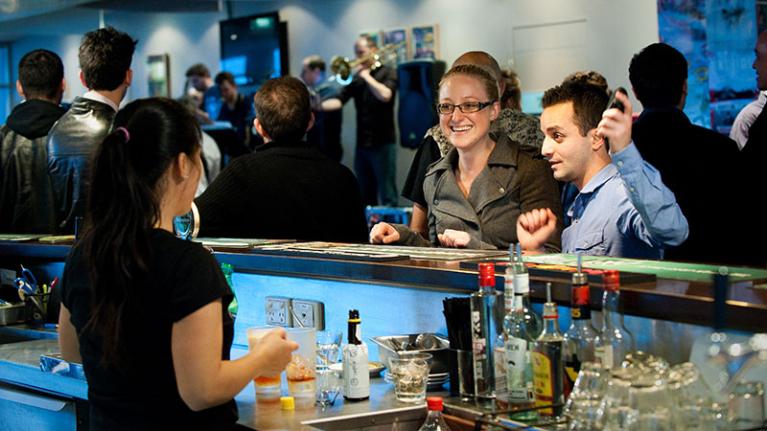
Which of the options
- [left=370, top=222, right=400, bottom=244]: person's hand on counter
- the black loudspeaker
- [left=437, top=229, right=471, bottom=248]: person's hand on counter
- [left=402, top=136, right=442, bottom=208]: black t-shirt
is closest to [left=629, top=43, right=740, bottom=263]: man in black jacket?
[left=402, top=136, right=442, bottom=208]: black t-shirt

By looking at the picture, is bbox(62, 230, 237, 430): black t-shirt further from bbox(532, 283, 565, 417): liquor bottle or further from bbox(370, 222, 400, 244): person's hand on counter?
bbox(370, 222, 400, 244): person's hand on counter

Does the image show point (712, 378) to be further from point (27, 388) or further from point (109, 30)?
point (109, 30)

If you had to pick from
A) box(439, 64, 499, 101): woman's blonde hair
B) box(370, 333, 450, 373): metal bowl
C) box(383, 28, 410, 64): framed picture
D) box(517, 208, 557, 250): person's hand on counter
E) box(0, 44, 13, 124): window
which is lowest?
box(370, 333, 450, 373): metal bowl

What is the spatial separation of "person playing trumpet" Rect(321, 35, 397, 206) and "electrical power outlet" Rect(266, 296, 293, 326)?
7165mm

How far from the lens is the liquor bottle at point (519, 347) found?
2.51 meters

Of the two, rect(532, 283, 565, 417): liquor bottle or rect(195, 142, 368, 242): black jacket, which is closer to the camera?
rect(532, 283, 565, 417): liquor bottle

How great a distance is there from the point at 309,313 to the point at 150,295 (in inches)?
47.6

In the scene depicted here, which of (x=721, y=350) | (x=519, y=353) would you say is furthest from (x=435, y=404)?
(x=721, y=350)

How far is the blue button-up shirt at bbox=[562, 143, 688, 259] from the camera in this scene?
9.30 feet

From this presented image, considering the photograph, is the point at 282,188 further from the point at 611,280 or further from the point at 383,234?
the point at 611,280

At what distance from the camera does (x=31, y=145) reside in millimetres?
5629

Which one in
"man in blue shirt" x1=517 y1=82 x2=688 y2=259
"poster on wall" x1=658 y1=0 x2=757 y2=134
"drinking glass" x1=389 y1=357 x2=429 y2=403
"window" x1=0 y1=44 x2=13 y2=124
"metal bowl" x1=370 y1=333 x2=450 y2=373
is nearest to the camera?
"drinking glass" x1=389 y1=357 x2=429 y2=403

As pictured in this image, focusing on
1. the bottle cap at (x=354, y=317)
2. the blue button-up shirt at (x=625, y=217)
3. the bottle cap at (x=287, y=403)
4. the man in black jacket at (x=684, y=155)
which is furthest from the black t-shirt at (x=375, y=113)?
the bottle cap at (x=287, y=403)

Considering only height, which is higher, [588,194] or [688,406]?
[588,194]
